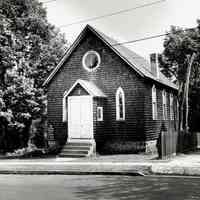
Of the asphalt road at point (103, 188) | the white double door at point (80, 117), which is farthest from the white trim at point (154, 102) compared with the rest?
the asphalt road at point (103, 188)

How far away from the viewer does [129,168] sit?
15844mm

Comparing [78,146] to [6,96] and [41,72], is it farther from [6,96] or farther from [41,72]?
[41,72]

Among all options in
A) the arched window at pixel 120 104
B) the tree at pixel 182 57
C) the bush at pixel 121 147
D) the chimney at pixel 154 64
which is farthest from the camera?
the tree at pixel 182 57

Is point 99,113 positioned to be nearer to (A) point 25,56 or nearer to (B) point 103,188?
(A) point 25,56

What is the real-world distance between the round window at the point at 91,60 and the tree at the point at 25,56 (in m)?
6.22

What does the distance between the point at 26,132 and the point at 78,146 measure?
1009cm

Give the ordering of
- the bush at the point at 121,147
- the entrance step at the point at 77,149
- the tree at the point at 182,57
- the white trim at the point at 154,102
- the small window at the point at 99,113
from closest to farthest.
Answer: the entrance step at the point at 77,149, the bush at the point at 121,147, the small window at the point at 99,113, the white trim at the point at 154,102, the tree at the point at 182,57

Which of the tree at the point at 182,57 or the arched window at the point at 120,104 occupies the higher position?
the tree at the point at 182,57

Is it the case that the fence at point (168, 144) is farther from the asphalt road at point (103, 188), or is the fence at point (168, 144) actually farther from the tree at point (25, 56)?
the tree at point (25, 56)

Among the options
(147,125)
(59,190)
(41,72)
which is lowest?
(59,190)

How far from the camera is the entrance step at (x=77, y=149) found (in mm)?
22516

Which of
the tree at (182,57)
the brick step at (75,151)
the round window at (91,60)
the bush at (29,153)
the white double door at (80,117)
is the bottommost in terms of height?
the bush at (29,153)

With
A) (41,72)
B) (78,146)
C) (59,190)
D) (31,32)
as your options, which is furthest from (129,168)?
(31,32)

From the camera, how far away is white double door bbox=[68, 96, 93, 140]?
77.3ft
